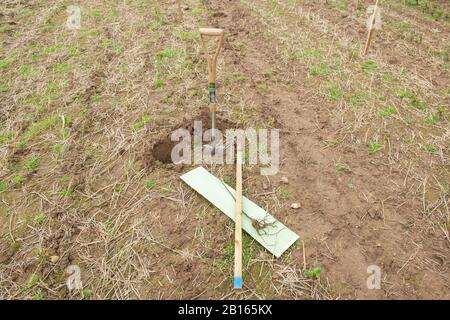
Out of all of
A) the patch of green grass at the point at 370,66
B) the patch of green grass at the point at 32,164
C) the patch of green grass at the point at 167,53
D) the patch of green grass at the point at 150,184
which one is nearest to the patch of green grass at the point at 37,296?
the patch of green grass at the point at 150,184

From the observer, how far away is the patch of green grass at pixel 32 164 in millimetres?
3617

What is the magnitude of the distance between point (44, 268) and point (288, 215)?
7.67ft

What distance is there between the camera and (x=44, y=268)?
272 cm

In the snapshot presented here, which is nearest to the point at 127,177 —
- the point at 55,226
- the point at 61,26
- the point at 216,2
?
the point at 55,226

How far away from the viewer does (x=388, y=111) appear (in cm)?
424

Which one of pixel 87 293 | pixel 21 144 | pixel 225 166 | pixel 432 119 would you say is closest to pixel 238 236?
pixel 225 166

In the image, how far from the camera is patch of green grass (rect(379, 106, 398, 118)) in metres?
4.20

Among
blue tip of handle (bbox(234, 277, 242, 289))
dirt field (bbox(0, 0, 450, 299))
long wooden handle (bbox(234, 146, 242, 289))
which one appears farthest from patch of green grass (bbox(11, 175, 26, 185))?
blue tip of handle (bbox(234, 277, 242, 289))

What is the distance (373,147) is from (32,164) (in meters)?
4.17

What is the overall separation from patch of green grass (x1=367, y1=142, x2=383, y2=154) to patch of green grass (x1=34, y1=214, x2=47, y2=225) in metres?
3.75

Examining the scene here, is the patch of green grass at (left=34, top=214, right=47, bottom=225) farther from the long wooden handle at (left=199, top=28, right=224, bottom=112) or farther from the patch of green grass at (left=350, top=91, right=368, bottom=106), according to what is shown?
the patch of green grass at (left=350, top=91, right=368, bottom=106)

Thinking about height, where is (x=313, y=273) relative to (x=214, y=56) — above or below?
below

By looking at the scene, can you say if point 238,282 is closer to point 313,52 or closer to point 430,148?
point 430,148

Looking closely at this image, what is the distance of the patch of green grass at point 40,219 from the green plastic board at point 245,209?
1466mm
